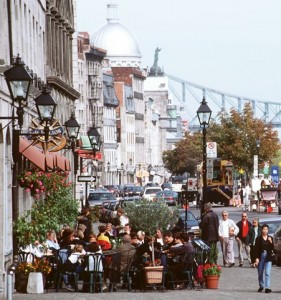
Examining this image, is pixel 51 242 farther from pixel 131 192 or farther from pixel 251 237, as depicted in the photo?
pixel 131 192

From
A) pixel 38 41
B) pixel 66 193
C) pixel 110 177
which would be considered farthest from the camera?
pixel 110 177

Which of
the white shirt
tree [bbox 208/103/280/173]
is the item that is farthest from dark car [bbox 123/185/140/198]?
the white shirt

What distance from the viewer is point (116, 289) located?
1374 inches

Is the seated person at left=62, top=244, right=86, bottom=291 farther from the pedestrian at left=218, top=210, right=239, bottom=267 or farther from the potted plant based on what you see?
the pedestrian at left=218, top=210, right=239, bottom=267

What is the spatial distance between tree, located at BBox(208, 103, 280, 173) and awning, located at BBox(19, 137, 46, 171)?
318ft

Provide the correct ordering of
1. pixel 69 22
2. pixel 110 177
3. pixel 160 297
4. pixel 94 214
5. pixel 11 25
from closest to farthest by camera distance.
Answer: pixel 160 297
pixel 11 25
pixel 94 214
pixel 69 22
pixel 110 177

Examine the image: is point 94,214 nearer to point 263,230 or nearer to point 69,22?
point 69,22

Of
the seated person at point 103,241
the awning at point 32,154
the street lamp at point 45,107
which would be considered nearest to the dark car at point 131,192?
the seated person at point 103,241

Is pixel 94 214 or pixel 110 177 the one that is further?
pixel 110 177

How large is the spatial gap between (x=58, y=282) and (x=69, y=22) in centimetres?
3630


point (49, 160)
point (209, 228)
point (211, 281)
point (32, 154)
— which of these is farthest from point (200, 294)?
point (209, 228)

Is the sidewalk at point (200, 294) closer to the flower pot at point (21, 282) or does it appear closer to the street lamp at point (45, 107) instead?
the flower pot at point (21, 282)

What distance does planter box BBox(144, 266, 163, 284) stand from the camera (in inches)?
1358

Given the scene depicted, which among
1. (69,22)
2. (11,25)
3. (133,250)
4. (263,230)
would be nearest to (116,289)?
(133,250)
